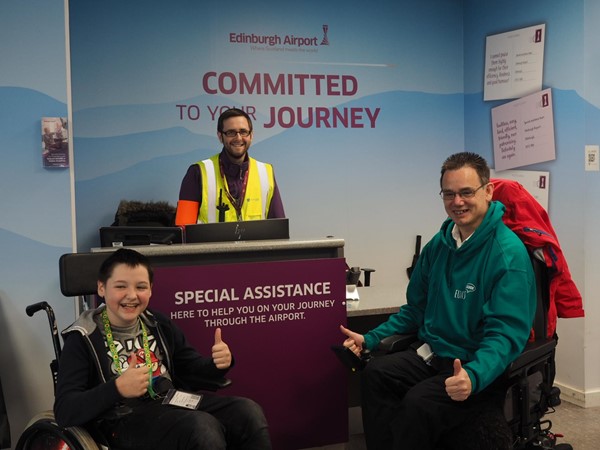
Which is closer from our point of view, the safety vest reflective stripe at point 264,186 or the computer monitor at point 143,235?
the computer monitor at point 143,235

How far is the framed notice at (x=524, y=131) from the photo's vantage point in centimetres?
451

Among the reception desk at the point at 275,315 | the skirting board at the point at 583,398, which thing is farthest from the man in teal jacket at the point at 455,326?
the skirting board at the point at 583,398

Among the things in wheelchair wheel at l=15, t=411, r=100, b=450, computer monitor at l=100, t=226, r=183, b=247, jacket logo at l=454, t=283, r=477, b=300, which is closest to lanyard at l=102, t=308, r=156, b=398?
wheelchair wheel at l=15, t=411, r=100, b=450

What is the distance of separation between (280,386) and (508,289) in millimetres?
1006

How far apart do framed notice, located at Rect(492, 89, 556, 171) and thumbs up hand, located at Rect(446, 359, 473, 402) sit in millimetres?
2528

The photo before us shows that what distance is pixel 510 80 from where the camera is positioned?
4934 millimetres

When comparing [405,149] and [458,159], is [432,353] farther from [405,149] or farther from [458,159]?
[405,149]

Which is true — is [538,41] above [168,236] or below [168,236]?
above

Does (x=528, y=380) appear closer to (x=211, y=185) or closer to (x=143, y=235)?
(x=143, y=235)

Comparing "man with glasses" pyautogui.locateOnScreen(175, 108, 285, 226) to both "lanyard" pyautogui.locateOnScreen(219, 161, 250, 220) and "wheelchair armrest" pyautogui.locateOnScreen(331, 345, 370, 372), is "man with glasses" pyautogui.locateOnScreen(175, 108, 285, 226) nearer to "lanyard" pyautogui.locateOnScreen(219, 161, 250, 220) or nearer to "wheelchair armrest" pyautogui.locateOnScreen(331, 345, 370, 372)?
"lanyard" pyautogui.locateOnScreen(219, 161, 250, 220)

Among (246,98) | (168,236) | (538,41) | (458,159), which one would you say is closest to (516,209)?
(458,159)

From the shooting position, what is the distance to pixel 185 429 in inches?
86.3

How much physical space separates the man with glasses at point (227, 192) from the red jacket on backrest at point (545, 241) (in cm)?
170

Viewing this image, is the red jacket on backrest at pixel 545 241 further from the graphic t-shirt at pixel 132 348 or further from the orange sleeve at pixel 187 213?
the orange sleeve at pixel 187 213
